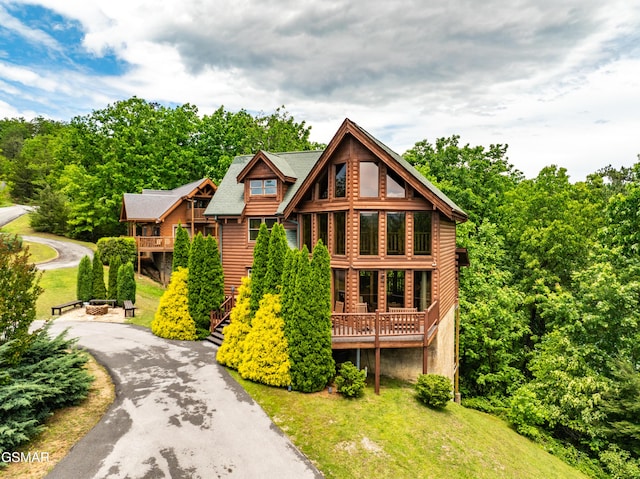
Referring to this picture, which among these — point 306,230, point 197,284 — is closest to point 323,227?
point 306,230

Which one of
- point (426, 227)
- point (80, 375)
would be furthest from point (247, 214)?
point (80, 375)

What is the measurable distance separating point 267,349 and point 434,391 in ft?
21.2

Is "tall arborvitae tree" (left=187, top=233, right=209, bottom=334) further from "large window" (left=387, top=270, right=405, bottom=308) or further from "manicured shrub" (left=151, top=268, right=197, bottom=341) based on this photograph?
"large window" (left=387, top=270, right=405, bottom=308)

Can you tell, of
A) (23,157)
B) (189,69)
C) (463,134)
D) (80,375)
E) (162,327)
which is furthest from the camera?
(23,157)

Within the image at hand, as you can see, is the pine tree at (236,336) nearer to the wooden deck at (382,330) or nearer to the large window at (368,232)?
the wooden deck at (382,330)

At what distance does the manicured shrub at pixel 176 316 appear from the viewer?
1809 centimetres

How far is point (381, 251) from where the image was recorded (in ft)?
51.1

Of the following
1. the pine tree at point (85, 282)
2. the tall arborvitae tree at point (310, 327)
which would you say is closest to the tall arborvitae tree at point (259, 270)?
the tall arborvitae tree at point (310, 327)

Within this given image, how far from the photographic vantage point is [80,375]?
11.0 m

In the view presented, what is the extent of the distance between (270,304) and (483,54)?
2045cm

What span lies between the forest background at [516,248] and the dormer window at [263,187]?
1429 cm

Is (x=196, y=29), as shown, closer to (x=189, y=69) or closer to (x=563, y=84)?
(x=189, y=69)

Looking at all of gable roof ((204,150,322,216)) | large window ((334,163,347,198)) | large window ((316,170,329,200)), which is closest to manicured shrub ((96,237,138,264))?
gable roof ((204,150,322,216))

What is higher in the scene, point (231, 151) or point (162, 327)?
point (231, 151)
